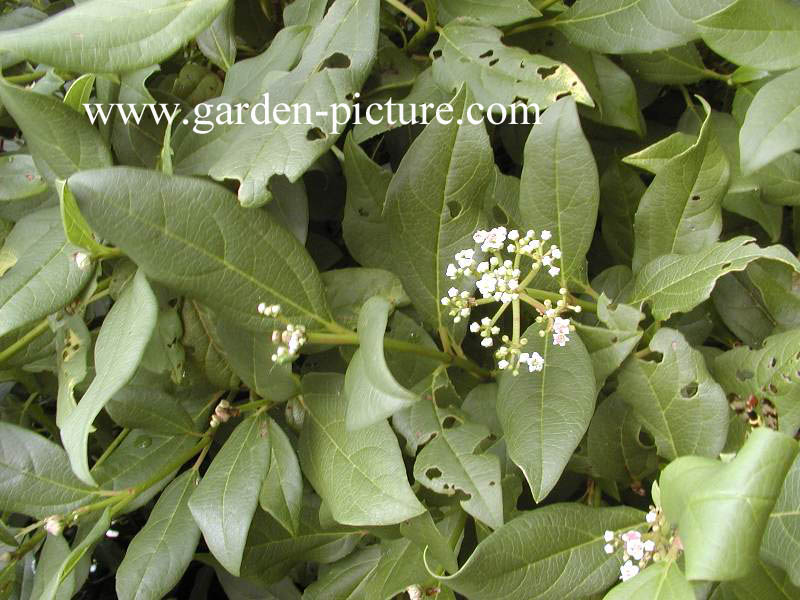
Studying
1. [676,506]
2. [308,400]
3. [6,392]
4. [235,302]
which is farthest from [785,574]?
[6,392]

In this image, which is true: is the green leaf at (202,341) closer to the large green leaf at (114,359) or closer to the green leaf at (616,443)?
the large green leaf at (114,359)

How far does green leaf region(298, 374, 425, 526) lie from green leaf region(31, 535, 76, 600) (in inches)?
14.1

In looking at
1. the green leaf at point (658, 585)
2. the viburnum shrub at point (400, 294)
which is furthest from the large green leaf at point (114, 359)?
the green leaf at point (658, 585)

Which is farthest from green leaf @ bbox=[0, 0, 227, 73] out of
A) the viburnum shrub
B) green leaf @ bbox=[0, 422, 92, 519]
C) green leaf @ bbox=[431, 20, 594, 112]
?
green leaf @ bbox=[0, 422, 92, 519]

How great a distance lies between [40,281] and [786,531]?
3.11ft

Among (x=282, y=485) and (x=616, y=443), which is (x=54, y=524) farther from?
(x=616, y=443)

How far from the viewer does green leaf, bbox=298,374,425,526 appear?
903mm

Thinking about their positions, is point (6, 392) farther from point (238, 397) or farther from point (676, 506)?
point (676, 506)

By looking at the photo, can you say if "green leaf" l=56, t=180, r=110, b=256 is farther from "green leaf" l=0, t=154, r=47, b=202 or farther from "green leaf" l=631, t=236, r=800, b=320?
"green leaf" l=631, t=236, r=800, b=320

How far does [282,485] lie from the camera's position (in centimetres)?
102

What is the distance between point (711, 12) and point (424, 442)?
70 centimetres

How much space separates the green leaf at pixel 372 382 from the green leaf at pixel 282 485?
0.61 feet

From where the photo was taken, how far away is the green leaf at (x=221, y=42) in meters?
1.19

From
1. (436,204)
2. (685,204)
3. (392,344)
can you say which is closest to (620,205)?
(685,204)
